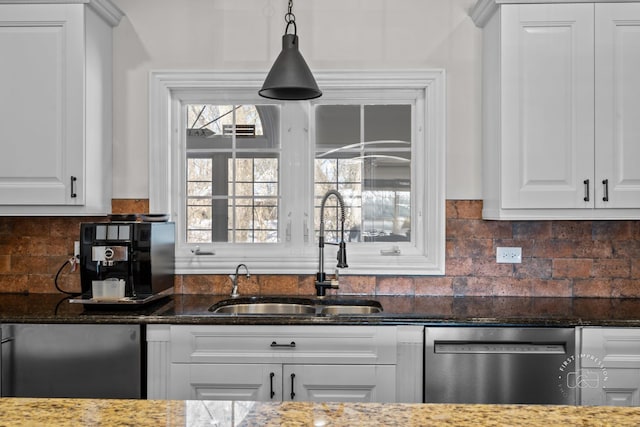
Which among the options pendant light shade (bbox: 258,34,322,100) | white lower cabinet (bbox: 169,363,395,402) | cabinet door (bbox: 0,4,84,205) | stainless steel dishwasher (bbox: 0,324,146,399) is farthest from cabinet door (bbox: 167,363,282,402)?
pendant light shade (bbox: 258,34,322,100)

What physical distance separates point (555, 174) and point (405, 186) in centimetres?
82

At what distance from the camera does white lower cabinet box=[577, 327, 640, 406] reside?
2.41 metres

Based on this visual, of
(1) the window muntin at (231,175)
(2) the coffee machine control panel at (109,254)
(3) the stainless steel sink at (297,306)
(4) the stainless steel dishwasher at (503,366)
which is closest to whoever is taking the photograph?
(4) the stainless steel dishwasher at (503,366)

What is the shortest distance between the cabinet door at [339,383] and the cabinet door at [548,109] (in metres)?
1.04

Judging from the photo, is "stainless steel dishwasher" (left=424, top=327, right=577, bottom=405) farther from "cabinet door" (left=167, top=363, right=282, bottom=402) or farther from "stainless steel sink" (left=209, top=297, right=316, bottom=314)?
"stainless steel sink" (left=209, top=297, right=316, bottom=314)

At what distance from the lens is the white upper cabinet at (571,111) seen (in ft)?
8.89

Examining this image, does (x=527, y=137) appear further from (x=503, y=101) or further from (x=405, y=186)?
(x=405, y=186)

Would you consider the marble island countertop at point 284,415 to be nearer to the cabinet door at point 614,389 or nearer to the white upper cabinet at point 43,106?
the cabinet door at point 614,389

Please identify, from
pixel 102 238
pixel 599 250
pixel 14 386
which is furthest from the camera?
pixel 599 250

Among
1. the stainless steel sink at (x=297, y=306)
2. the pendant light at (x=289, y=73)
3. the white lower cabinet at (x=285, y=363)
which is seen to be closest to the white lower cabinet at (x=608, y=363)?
the white lower cabinet at (x=285, y=363)

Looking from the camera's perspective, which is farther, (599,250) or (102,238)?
(599,250)

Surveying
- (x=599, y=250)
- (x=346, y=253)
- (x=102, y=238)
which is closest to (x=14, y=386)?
(x=102, y=238)

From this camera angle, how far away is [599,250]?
3082 millimetres

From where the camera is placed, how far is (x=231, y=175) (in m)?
3.26
